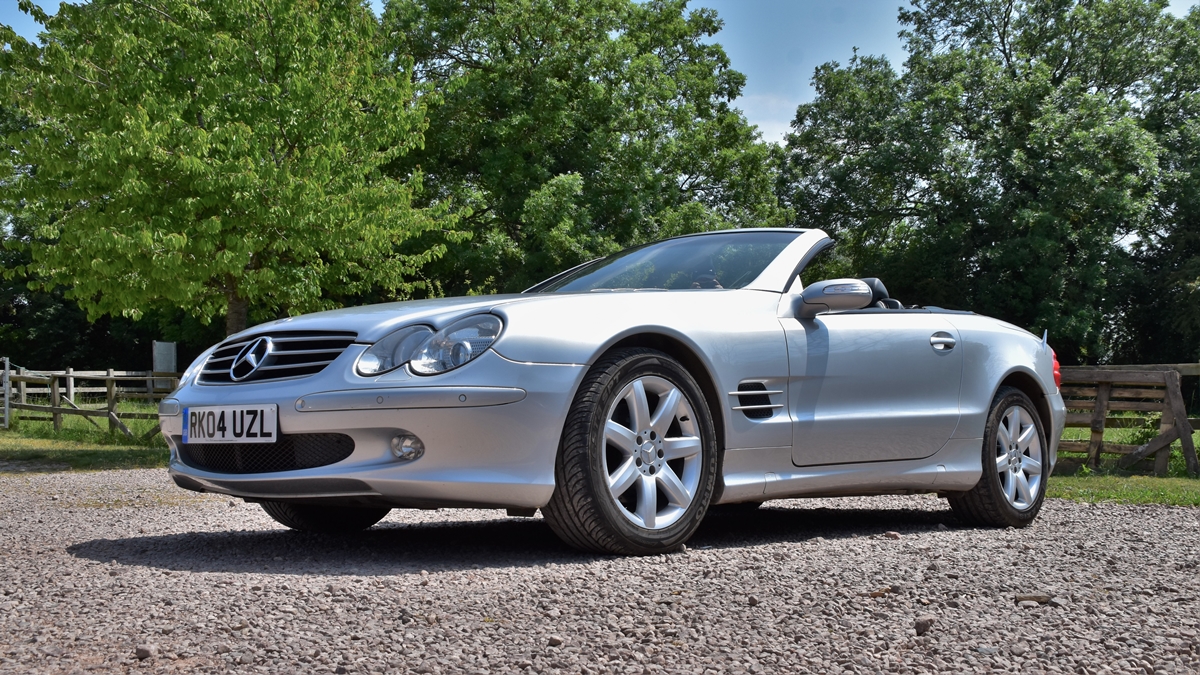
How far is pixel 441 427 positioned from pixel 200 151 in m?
10.5

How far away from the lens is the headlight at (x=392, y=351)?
3994 millimetres

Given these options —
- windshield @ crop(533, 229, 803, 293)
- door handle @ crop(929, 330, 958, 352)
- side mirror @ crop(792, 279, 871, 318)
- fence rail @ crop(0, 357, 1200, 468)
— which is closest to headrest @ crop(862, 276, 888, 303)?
door handle @ crop(929, 330, 958, 352)

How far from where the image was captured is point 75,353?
133ft

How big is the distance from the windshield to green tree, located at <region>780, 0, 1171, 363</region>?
959 inches

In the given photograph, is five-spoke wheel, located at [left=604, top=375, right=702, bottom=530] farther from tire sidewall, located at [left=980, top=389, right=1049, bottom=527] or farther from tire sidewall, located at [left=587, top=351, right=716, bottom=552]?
tire sidewall, located at [left=980, top=389, right=1049, bottom=527]

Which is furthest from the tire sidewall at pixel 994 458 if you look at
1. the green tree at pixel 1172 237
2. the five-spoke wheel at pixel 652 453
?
the green tree at pixel 1172 237

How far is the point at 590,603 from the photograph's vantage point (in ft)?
10.8

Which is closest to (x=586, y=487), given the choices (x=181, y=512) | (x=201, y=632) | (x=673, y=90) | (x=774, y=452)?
(x=774, y=452)

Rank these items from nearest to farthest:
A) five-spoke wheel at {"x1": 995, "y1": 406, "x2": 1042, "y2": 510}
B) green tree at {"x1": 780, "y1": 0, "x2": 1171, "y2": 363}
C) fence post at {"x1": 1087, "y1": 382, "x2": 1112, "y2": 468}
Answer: five-spoke wheel at {"x1": 995, "y1": 406, "x2": 1042, "y2": 510}
fence post at {"x1": 1087, "y1": 382, "x2": 1112, "y2": 468}
green tree at {"x1": 780, "y1": 0, "x2": 1171, "y2": 363}

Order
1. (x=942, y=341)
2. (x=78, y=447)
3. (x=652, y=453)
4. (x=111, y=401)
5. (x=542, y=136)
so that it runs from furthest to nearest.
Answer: (x=542, y=136) < (x=111, y=401) < (x=78, y=447) < (x=942, y=341) < (x=652, y=453)

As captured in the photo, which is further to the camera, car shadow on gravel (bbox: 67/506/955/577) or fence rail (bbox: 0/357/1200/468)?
fence rail (bbox: 0/357/1200/468)

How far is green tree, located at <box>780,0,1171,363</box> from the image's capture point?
28.4 meters

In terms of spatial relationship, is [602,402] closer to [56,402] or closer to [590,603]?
[590,603]

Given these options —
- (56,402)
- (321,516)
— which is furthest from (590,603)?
(56,402)
